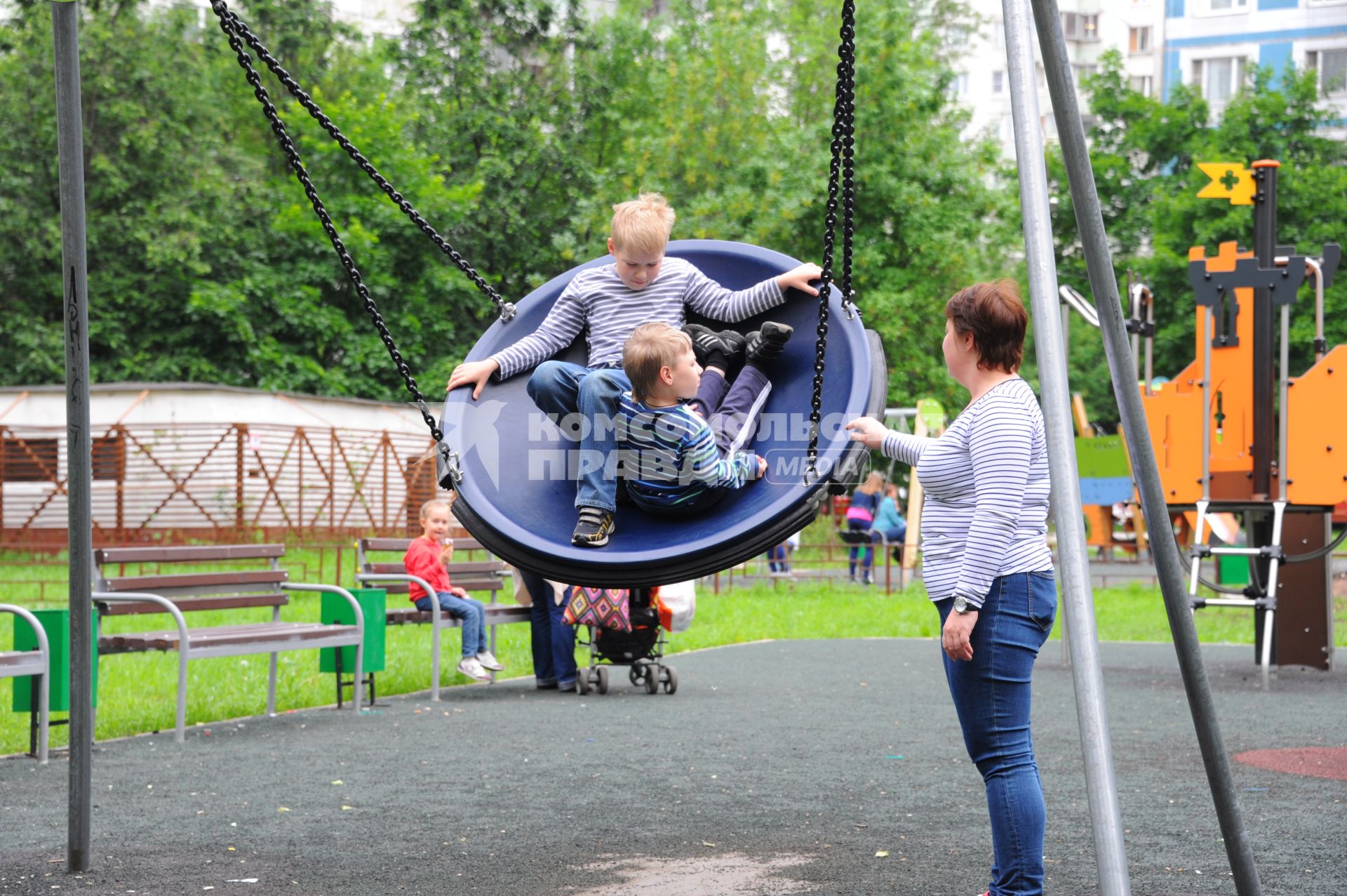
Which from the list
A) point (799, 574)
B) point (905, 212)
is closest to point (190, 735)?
point (799, 574)

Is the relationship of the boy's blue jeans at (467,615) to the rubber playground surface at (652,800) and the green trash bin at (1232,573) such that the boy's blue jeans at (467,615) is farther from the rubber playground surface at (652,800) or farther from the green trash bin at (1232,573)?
the green trash bin at (1232,573)

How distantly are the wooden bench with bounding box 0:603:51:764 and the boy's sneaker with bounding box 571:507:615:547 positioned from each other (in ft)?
10.7

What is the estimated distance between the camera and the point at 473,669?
31.3ft

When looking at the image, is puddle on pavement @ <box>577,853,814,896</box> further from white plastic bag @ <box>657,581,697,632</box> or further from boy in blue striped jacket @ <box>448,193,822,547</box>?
white plastic bag @ <box>657,581,697,632</box>

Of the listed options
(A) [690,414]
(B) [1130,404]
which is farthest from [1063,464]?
(A) [690,414]

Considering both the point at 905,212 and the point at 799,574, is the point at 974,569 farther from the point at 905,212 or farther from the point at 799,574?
the point at 905,212

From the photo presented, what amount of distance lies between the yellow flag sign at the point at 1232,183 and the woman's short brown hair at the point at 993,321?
24.4 ft

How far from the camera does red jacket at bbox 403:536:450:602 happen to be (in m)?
9.72

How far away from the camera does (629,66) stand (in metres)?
35.8

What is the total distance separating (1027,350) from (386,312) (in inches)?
635

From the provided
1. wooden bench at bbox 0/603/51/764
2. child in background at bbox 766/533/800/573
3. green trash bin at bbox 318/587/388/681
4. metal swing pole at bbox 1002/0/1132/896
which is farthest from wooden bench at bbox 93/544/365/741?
child in background at bbox 766/533/800/573

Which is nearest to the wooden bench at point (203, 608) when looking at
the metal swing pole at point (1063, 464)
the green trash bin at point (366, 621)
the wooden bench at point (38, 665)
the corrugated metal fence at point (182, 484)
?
the green trash bin at point (366, 621)

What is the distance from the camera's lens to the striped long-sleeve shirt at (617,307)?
16.4ft

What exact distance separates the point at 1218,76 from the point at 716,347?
4749cm
